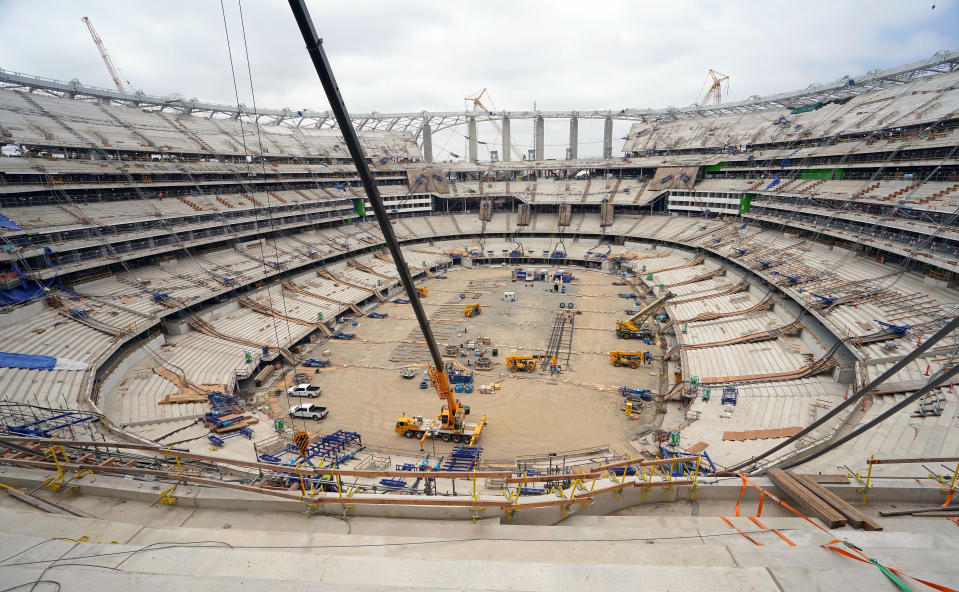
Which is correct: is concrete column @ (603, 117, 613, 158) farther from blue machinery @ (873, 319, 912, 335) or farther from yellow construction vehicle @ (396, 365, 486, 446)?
yellow construction vehicle @ (396, 365, 486, 446)

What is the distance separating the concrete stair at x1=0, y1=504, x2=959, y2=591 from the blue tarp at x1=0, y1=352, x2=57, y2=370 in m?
13.9

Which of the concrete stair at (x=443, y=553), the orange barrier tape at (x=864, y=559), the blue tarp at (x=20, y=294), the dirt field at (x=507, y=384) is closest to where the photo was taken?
the orange barrier tape at (x=864, y=559)

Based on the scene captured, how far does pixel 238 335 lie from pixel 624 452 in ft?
72.5

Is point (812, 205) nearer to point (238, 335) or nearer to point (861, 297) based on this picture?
point (861, 297)

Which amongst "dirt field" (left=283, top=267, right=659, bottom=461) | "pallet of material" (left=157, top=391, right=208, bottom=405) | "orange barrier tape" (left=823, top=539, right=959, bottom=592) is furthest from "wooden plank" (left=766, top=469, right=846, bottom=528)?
"pallet of material" (left=157, top=391, right=208, bottom=405)

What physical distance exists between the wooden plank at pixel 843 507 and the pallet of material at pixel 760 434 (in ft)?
26.6

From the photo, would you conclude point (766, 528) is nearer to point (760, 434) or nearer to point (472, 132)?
point (760, 434)

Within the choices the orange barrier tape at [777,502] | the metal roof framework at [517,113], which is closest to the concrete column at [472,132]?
the metal roof framework at [517,113]

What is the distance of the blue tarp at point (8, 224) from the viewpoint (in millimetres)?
22278

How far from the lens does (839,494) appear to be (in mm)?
7484

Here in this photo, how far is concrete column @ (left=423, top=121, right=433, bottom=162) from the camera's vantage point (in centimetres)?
6488

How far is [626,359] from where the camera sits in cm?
2345

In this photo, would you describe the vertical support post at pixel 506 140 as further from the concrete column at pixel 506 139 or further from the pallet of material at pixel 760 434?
the pallet of material at pixel 760 434

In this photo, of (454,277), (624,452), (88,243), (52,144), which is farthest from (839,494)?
(52,144)
